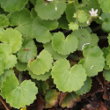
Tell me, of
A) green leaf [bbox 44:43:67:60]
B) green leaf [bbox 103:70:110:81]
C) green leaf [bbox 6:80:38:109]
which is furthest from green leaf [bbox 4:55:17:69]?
green leaf [bbox 103:70:110:81]

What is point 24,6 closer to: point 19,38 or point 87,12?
point 19,38

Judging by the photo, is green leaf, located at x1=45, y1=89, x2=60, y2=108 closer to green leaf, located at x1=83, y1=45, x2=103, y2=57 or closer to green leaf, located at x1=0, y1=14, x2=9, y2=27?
green leaf, located at x1=83, y1=45, x2=103, y2=57

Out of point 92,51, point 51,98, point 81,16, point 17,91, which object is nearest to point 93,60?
point 92,51

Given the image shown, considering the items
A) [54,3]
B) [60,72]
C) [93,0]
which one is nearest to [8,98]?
[60,72]

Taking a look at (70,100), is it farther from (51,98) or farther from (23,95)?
(23,95)

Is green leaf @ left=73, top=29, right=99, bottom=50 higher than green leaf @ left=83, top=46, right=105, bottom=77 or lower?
higher
